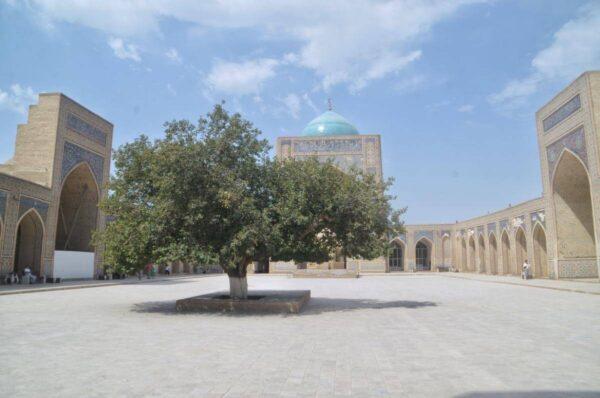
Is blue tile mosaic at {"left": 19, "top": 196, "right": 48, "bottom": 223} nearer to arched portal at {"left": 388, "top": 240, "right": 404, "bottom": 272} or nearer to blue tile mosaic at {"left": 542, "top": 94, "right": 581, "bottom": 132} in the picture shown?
blue tile mosaic at {"left": 542, "top": 94, "right": 581, "bottom": 132}

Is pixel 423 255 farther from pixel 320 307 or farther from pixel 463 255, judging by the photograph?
pixel 320 307

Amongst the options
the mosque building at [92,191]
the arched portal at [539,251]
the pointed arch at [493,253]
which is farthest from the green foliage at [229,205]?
the pointed arch at [493,253]

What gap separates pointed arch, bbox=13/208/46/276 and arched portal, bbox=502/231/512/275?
2833 centimetres

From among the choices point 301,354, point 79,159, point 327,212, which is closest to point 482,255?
point 327,212

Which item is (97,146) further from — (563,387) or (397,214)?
(563,387)

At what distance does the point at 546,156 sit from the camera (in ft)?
74.8

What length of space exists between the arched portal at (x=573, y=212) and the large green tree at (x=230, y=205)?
46.8ft

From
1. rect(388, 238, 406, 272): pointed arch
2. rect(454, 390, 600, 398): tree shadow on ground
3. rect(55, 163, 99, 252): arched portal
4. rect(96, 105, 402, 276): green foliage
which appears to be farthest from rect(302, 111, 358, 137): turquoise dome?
rect(454, 390, 600, 398): tree shadow on ground

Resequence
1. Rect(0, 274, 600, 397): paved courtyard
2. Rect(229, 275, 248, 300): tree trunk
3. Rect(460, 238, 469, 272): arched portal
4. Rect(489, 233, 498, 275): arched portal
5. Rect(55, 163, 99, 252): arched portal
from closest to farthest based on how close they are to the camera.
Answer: Rect(0, 274, 600, 397): paved courtyard, Rect(229, 275, 248, 300): tree trunk, Rect(55, 163, 99, 252): arched portal, Rect(489, 233, 498, 275): arched portal, Rect(460, 238, 469, 272): arched portal

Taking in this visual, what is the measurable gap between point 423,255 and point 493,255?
10424mm

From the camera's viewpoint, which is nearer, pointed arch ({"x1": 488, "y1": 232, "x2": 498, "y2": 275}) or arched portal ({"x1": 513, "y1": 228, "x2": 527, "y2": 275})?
arched portal ({"x1": 513, "y1": 228, "x2": 527, "y2": 275})

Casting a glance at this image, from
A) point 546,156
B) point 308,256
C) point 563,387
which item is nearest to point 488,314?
point 308,256

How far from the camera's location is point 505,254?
3170 cm

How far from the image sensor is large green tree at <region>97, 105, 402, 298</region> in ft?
31.0
